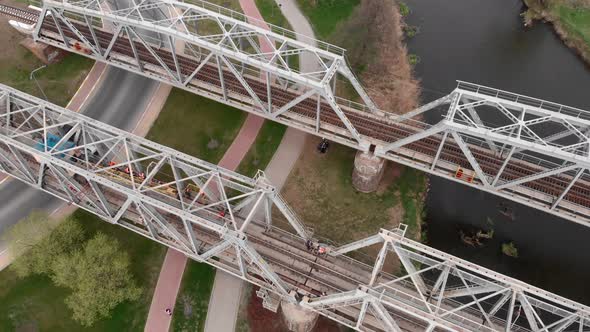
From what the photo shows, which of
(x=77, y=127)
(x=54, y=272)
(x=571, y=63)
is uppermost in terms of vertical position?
(x=571, y=63)

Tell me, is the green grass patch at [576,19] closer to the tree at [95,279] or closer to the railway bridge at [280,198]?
the railway bridge at [280,198]

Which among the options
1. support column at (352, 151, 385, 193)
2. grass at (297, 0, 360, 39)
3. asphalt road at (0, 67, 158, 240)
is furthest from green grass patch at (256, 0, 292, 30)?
support column at (352, 151, 385, 193)

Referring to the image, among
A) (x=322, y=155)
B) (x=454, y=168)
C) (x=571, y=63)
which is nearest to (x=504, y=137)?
(x=454, y=168)

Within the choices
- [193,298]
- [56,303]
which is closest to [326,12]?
[193,298]

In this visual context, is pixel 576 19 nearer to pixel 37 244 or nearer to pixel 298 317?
pixel 298 317

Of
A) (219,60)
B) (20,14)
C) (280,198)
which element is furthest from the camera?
(20,14)

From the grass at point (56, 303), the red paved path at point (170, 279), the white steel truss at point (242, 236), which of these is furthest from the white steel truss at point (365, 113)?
the grass at point (56, 303)

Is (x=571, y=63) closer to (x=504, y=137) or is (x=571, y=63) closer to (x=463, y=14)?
(x=463, y=14)
